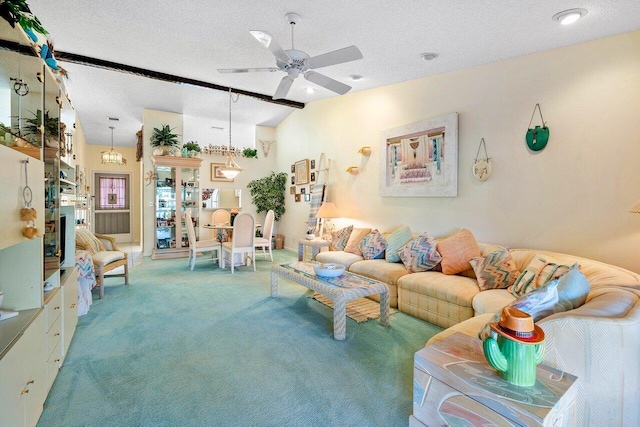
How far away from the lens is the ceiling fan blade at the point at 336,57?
8.57 ft

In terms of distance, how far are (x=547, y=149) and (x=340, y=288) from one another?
243 cm

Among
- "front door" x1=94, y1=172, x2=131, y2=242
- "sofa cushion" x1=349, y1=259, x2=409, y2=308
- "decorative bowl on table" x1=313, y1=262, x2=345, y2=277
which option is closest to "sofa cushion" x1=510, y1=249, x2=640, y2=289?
"sofa cushion" x1=349, y1=259, x2=409, y2=308

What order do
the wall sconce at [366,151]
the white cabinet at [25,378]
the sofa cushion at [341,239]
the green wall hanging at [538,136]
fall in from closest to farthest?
the white cabinet at [25,378] < the green wall hanging at [538,136] < the sofa cushion at [341,239] < the wall sconce at [366,151]

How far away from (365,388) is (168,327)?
1.95 meters

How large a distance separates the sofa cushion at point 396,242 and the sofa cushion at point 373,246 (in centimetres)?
10

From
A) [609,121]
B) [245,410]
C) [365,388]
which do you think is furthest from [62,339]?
[609,121]

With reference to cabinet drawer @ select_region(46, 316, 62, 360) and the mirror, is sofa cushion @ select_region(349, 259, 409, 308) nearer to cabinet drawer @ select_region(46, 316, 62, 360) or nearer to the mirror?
cabinet drawer @ select_region(46, 316, 62, 360)

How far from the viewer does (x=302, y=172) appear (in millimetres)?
6621

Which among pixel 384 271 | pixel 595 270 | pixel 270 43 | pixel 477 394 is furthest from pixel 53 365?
pixel 595 270

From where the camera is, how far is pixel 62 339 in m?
2.19

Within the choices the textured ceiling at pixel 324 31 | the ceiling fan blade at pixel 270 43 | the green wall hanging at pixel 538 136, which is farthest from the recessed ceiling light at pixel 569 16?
the ceiling fan blade at pixel 270 43

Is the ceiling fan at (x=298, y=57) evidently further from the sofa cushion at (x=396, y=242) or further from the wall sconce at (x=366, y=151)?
the sofa cushion at (x=396, y=242)

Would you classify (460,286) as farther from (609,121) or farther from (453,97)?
(453,97)

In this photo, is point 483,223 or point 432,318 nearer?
point 432,318
